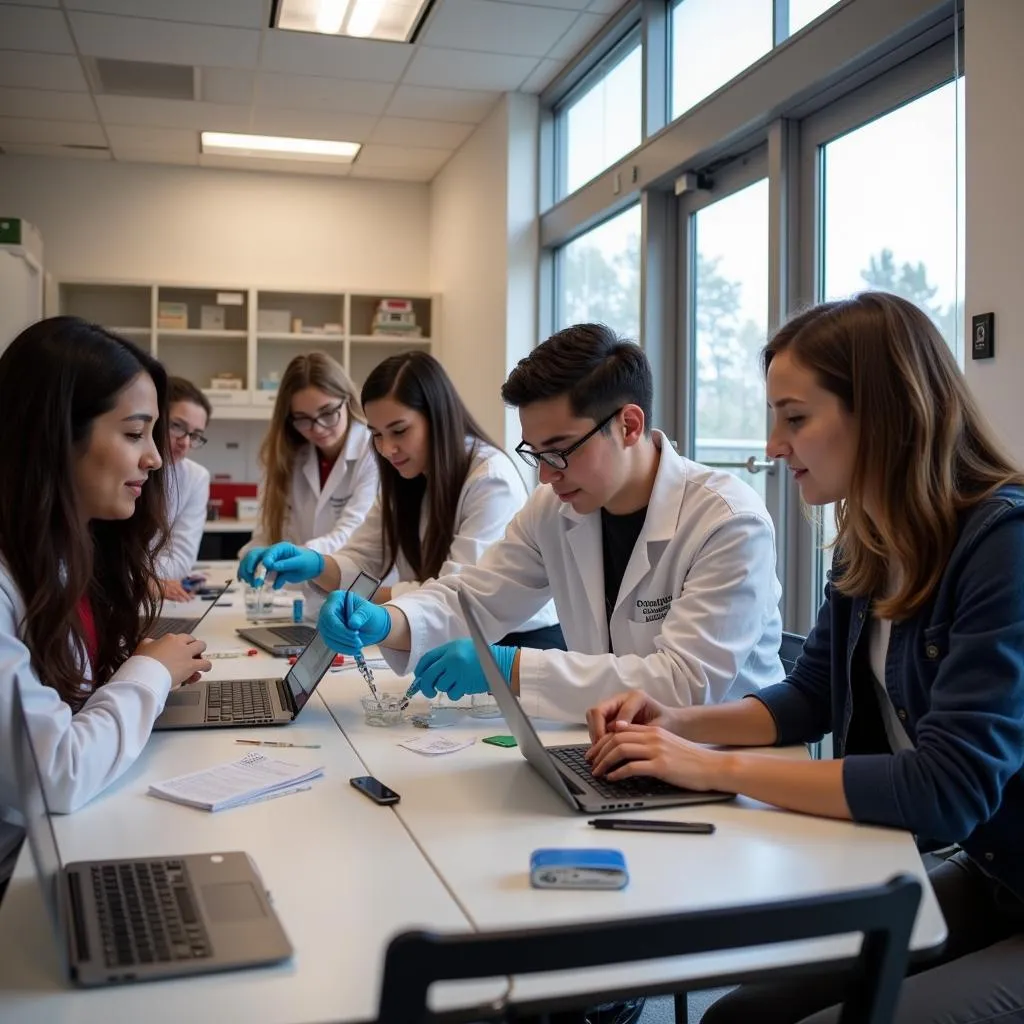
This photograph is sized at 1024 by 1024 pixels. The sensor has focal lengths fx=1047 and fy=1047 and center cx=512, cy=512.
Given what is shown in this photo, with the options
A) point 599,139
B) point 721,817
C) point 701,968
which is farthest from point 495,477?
point 599,139

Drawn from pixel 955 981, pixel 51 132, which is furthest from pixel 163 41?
pixel 955 981

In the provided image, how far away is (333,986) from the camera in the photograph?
0.80 metres

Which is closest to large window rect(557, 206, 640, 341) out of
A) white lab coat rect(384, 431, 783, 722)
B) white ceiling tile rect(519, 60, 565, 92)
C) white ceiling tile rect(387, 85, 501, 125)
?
white ceiling tile rect(519, 60, 565, 92)

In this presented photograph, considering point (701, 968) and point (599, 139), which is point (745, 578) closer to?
point (701, 968)

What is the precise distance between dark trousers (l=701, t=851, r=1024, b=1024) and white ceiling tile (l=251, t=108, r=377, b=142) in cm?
481

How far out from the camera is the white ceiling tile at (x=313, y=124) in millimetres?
5234

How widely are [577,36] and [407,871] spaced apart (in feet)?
13.2

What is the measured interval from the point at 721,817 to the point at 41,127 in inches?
218

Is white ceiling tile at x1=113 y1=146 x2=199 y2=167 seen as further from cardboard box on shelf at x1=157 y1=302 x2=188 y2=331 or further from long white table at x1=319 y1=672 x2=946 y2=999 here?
long white table at x1=319 y1=672 x2=946 y2=999

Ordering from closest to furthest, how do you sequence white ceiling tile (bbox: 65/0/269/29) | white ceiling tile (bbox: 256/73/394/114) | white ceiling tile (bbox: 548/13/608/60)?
1. white ceiling tile (bbox: 65/0/269/29)
2. white ceiling tile (bbox: 548/13/608/60)
3. white ceiling tile (bbox: 256/73/394/114)

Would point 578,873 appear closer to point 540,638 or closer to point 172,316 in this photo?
point 540,638

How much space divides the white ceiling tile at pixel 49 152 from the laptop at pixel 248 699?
16.1 ft

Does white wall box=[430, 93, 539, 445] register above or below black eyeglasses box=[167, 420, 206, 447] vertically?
above

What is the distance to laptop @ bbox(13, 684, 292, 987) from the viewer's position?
812 mm
